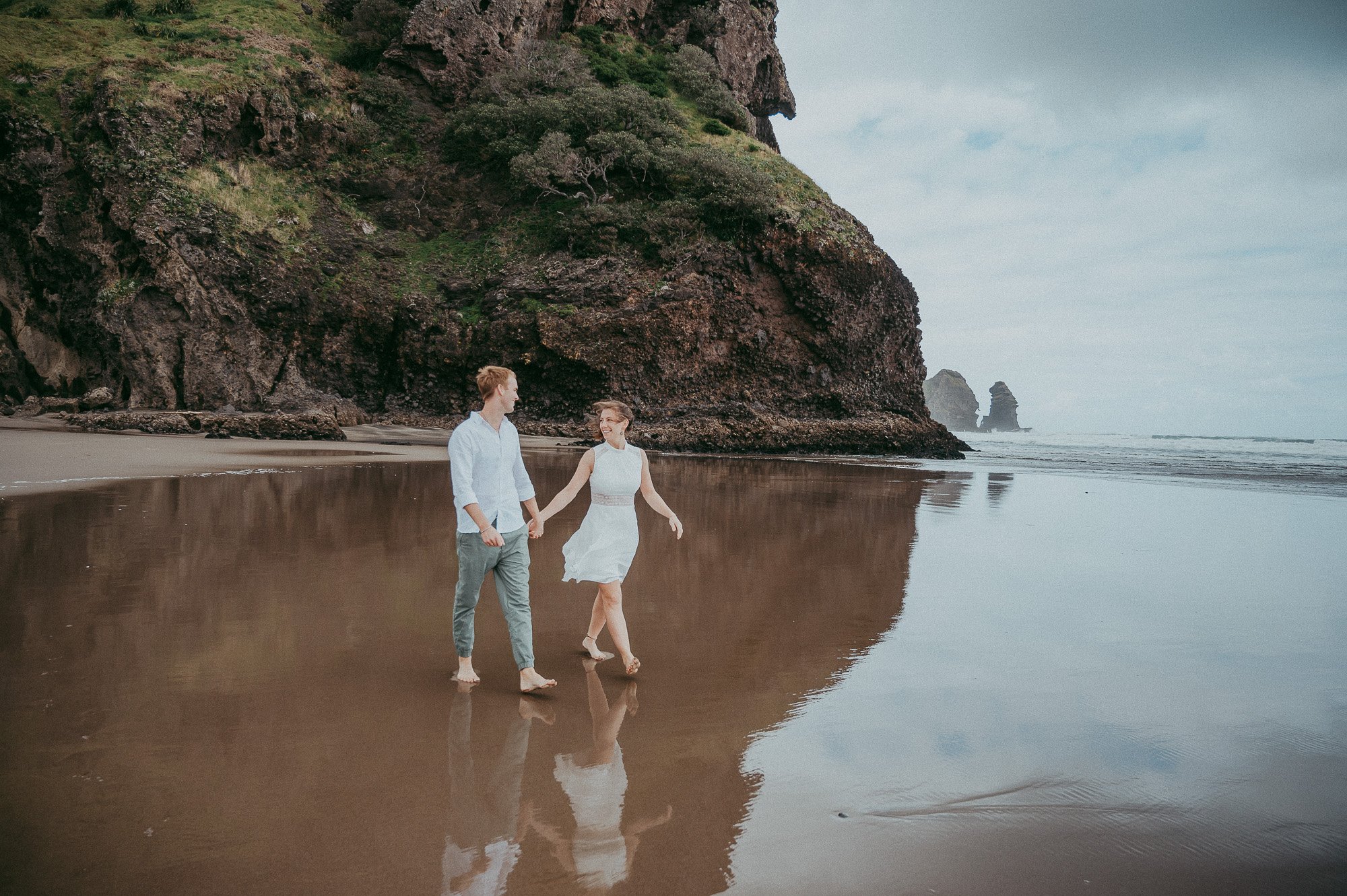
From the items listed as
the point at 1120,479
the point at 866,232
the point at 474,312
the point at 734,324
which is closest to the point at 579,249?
the point at 474,312

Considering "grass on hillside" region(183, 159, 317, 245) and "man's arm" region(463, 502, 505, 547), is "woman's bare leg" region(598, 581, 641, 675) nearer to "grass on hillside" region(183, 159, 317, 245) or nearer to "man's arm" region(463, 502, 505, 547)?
"man's arm" region(463, 502, 505, 547)

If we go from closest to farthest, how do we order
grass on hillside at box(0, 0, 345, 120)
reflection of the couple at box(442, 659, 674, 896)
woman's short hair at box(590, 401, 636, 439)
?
reflection of the couple at box(442, 659, 674, 896), woman's short hair at box(590, 401, 636, 439), grass on hillside at box(0, 0, 345, 120)

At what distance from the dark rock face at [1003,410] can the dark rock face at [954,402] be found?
15.5 feet

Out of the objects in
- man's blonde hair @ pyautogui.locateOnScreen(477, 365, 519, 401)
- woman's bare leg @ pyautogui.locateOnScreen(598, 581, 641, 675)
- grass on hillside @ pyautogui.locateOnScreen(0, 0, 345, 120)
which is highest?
grass on hillside @ pyautogui.locateOnScreen(0, 0, 345, 120)

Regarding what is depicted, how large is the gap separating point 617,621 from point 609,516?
677mm

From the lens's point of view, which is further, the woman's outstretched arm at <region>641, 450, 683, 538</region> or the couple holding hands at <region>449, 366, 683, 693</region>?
the woman's outstretched arm at <region>641, 450, 683, 538</region>

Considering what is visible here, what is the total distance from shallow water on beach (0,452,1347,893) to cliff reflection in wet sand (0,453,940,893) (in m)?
0.02

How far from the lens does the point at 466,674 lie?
14.4ft

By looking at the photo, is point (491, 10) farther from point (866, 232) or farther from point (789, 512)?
point (789, 512)

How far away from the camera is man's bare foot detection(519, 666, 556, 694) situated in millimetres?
4270

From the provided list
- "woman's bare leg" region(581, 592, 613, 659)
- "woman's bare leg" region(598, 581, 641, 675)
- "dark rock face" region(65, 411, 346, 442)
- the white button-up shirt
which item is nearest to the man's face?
the white button-up shirt

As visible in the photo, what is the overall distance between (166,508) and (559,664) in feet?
24.7

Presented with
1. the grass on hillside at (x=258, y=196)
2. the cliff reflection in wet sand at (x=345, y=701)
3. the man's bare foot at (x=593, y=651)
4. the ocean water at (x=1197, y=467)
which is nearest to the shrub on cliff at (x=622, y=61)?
the grass on hillside at (x=258, y=196)

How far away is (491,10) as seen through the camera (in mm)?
38000
